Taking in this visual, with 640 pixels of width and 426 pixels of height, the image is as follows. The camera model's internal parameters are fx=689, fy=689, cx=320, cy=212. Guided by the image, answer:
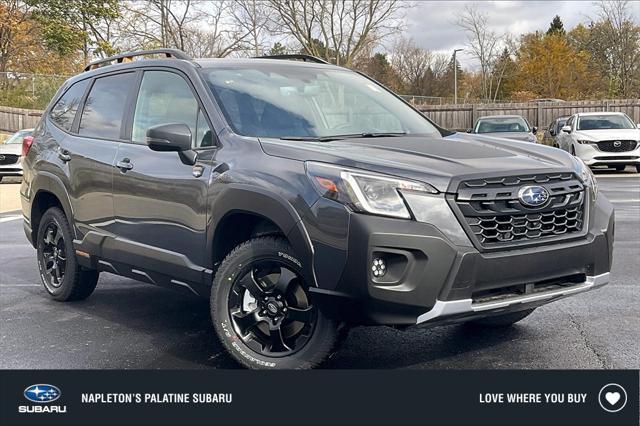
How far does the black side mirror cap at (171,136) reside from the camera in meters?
4.00

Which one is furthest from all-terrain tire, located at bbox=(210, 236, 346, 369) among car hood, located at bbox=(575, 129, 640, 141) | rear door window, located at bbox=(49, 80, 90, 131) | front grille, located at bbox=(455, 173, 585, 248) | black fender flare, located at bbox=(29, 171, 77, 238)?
A: car hood, located at bbox=(575, 129, 640, 141)

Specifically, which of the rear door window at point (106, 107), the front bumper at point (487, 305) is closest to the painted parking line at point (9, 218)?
the rear door window at point (106, 107)

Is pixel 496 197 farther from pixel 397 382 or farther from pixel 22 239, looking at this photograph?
pixel 22 239

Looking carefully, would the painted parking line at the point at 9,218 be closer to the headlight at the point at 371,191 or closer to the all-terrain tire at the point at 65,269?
the all-terrain tire at the point at 65,269

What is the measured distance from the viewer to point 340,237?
10.6 ft

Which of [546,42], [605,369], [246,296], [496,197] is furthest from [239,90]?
[546,42]

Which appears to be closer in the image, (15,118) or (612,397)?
(612,397)

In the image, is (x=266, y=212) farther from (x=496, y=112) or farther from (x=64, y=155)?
(x=496, y=112)

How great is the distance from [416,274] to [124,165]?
2.35m

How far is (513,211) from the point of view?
3350mm

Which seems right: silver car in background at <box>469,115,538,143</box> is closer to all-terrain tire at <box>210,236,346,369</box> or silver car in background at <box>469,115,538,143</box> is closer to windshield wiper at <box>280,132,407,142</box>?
windshield wiper at <box>280,132,407,142</box>

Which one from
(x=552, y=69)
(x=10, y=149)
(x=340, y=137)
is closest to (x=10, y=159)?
(x=10, y=149)

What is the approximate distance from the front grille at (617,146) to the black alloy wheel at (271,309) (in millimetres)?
15557

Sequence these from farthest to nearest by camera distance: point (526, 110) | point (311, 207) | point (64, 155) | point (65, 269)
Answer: point (526, 110)
point (65, 269)
point (64, 155)
point (311, 207)
